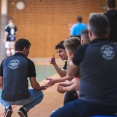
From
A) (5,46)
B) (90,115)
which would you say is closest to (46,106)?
(90,115)

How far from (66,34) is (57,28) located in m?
0.52

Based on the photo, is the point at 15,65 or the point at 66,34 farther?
the point at 66,34

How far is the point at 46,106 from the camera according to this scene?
6.15m

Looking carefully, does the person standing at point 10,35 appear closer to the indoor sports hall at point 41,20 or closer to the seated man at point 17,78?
the indoor sports hall at point 41,20

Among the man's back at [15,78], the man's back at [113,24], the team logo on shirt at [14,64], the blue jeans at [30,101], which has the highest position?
the man's back at [113,24]

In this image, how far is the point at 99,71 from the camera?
2678 millimetres

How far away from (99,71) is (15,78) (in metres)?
1.92

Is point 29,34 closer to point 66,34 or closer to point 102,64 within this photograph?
point 66,34

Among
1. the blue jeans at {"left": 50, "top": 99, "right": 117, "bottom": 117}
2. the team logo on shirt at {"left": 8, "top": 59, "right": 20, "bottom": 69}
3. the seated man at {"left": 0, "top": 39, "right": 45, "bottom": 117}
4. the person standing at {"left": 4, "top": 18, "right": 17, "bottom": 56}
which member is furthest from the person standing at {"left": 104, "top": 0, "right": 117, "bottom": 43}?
the person standing at {"left": 4, "top": 18, "right": 17, "bottom": 56}

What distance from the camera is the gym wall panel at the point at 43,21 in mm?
17078

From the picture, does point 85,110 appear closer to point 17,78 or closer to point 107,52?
point 107,52

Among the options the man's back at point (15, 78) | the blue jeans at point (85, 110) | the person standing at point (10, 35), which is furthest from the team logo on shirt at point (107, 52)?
the person standing at point (10, 35)

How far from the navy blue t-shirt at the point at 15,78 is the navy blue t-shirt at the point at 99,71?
1818 mm

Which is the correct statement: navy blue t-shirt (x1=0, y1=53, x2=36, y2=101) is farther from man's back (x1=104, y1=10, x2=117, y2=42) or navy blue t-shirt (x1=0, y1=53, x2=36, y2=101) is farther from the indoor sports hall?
the indoor sports hall
